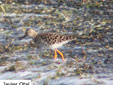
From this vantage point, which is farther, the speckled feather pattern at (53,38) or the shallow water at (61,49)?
the speckled feather pattern at (53,38)

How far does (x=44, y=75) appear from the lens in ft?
20.3

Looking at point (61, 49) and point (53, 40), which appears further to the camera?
point (61, 49)

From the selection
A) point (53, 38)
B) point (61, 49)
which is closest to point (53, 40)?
point (53, 38)

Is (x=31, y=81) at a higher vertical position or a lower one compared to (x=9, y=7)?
lower

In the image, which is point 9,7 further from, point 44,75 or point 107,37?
point 44,75

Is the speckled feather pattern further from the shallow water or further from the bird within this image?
the shallow water

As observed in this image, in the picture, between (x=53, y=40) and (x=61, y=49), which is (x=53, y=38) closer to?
(x=53, y=40)

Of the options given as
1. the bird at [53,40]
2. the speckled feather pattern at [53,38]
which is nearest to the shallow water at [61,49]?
the bird at [53,40]

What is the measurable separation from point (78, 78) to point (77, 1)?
509 cm

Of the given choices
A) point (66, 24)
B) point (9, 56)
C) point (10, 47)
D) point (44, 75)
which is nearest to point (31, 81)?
point (44, 75)

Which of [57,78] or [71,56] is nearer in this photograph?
[57,78]

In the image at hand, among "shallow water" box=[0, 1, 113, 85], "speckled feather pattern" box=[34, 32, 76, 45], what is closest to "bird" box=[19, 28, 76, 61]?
"speckled feather pattern" box=[34, 32, 76, 45]

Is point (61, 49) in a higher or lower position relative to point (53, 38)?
lower

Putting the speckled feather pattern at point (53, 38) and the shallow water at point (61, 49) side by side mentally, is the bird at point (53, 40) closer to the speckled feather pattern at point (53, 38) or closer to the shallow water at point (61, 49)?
the speckled feather pattern at point (53, 38)
